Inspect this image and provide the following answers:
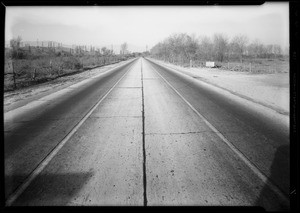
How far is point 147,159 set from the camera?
480 cm

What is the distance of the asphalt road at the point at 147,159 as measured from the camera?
3.51 m

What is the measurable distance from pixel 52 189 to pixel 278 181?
12.6 feet

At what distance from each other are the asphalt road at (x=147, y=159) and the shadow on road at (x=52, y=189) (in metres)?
→ 0.02

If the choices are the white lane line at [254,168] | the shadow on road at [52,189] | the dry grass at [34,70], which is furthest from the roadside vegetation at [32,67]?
the white lane line at [254,168]

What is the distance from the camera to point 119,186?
3.79 m

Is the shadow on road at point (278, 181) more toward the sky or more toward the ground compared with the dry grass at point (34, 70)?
more toward the ground

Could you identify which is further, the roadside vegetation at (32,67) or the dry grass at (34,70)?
the roadside vegetation at (32,67)

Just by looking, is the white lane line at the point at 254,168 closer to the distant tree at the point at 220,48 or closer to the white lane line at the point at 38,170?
the white lane line at the point at 38,170

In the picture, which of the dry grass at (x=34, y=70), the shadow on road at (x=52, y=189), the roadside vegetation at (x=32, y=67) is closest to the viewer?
the shadow on road at (x=52, y=189)

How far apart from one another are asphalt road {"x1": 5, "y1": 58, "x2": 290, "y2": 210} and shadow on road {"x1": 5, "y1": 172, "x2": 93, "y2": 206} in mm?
16

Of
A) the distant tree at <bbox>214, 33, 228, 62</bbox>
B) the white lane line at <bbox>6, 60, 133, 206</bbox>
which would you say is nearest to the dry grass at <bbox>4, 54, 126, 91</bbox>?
the white lane line at <bbox>6, 60, 133, 206</bbox>

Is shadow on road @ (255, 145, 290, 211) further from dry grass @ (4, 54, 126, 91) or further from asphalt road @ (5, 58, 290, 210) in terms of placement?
dry grass @ (4, 54, 126, 91)
